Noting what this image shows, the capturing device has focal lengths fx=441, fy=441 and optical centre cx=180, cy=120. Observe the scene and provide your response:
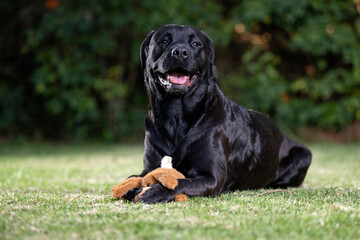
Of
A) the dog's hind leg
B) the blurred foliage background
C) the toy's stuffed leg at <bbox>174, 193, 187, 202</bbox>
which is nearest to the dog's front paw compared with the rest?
the toy's stuffed leg at <bbox>174, 193, 187, 202</bbox>

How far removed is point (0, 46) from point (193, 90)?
8959 mm

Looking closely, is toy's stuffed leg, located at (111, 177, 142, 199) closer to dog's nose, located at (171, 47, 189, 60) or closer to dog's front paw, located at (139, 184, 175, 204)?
dog's front paw, located at (139, 184, 175, 204)

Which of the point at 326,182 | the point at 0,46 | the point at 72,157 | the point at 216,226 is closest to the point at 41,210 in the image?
the point at 216,226

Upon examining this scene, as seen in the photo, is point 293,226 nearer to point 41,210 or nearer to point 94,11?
point 41,210

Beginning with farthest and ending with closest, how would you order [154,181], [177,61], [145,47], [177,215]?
[145,47]
[177,61]
[154,181]
[177,215]

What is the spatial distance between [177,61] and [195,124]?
0.49m

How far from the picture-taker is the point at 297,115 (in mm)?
10148

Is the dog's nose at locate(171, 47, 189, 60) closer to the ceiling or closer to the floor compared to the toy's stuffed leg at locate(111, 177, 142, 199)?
closer to the ceiling

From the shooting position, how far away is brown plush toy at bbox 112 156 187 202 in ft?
9.25

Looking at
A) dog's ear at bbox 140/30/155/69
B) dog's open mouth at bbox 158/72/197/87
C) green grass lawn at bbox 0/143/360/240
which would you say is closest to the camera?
green grass lawn at bbox 0/143/360/240

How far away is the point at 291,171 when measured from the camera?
13.5ft

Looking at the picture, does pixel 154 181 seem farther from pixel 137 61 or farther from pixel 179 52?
pixel 137 61

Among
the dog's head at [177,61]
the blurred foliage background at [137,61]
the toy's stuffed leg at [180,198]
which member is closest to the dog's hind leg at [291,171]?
the dog's head at [177,61]

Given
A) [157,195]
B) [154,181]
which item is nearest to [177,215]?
[157,195]
